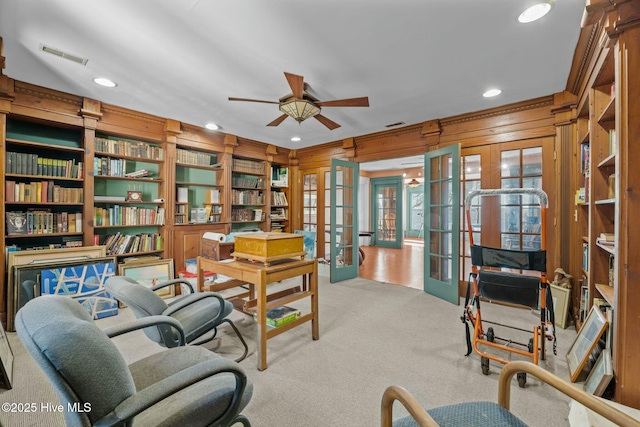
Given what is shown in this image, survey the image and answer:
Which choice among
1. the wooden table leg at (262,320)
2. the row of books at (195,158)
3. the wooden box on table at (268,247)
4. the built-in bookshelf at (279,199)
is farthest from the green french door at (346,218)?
the wooden table leg at (262,320)

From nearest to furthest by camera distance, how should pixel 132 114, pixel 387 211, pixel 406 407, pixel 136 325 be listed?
pixel 406 407 → pixel 136 325 → pixel 132 114 → pixel 387 211

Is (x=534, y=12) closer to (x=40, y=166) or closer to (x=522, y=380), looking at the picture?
(x=522, y=380)

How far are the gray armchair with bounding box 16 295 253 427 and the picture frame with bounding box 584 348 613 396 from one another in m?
1.99

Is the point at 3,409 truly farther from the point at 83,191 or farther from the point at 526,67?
the point at 526,67

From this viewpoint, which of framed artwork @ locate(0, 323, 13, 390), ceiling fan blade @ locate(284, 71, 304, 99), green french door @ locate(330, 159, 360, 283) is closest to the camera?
framed artwork @ locate(0, 323, 13, 390)

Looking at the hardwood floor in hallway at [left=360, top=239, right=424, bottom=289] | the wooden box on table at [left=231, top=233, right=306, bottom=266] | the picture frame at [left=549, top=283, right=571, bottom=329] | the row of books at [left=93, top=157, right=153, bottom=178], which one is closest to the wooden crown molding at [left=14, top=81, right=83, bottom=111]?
the row of books at [left=93, top=157, right=153, bottom=178]

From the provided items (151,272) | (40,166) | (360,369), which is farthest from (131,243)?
(360,369)

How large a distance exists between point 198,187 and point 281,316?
310cm

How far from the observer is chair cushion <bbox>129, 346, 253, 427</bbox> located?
104 cm

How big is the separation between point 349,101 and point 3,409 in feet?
10.7

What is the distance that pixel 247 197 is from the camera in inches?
203

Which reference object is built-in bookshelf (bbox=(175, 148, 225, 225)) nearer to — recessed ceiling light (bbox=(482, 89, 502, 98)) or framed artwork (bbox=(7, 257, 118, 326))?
framed artwork (bbox=(7, 257, 118, 326))

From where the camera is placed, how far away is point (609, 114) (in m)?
2.12

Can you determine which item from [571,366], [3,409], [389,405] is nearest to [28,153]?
[3,409]
